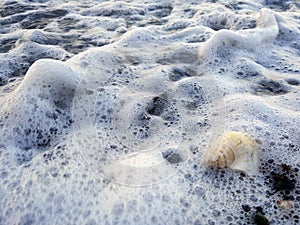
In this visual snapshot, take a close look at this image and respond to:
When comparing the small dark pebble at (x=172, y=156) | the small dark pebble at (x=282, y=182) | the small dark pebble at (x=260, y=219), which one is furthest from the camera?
the small dark pebble at (x=172, y=156)

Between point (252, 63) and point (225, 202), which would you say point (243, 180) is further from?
point (252, 63)

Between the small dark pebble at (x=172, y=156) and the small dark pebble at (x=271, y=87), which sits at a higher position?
the small dark pebble at (x=172, y=156)

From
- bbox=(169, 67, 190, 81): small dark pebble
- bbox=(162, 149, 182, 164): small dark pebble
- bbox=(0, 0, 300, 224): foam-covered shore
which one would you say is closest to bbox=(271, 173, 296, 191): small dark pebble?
bbox=(0, 0, 300, 224): foam-covered shore

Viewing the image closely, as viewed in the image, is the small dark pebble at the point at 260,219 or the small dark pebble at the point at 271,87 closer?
the small dark pebble at the point at 260,219

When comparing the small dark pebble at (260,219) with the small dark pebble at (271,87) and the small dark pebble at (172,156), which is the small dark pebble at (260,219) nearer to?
the small dark pebble at (172,156)

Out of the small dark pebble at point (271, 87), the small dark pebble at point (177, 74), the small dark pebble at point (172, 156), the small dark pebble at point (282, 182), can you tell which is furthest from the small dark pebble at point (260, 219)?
the small dark pebble at point (177, 74)

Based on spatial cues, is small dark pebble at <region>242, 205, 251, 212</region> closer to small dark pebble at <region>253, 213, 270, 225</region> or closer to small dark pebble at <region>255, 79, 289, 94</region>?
small dark pebble at <region>253, 213, 270, 225</region>

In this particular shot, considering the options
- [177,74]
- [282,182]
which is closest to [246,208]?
[282,182]
